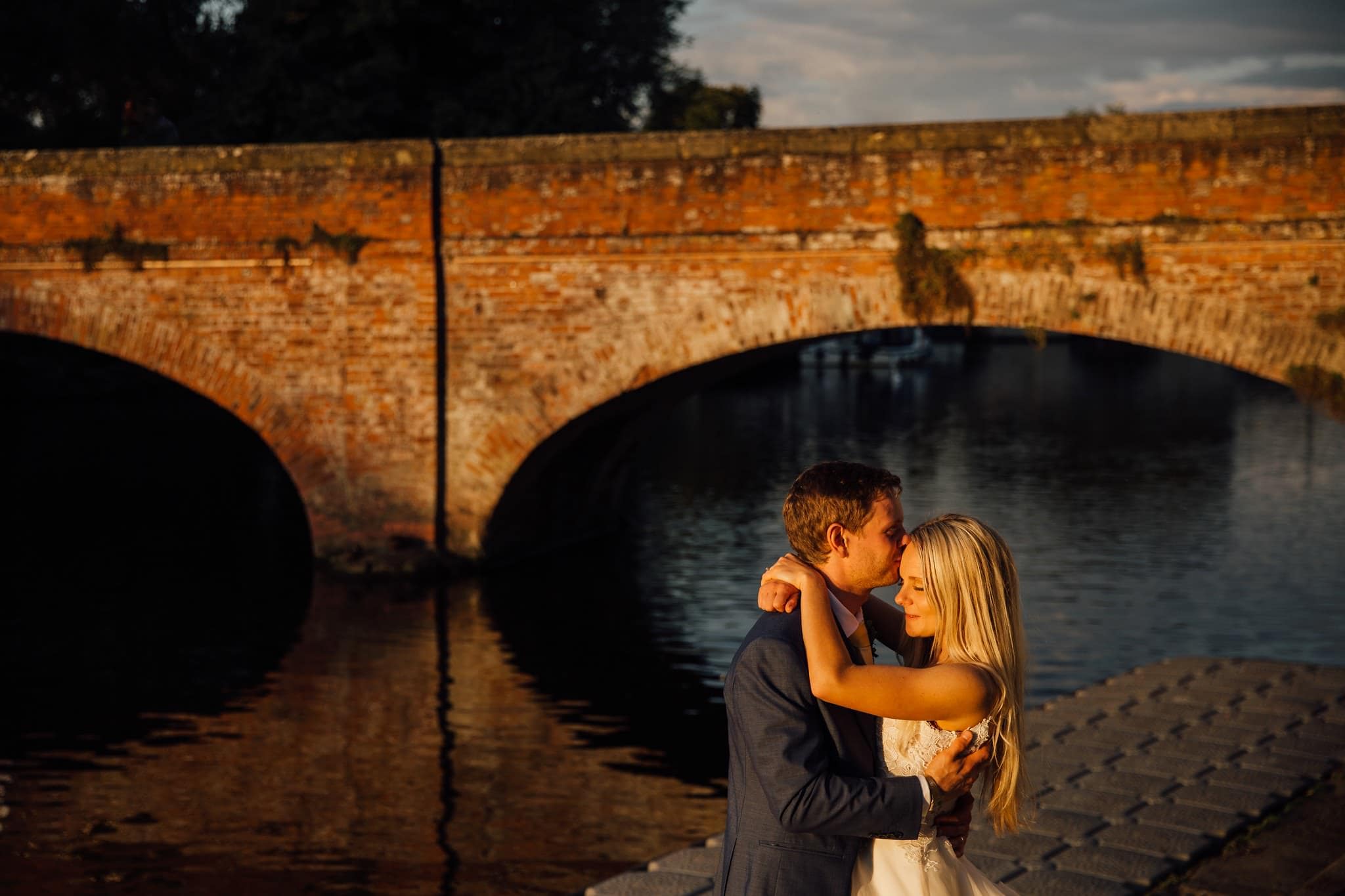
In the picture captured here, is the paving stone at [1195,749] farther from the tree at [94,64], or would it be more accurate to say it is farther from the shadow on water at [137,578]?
the tree at [94,64]

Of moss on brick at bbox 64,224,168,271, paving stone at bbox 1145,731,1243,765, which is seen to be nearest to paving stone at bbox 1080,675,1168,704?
paving stone at bbox 1145,731,1243,765

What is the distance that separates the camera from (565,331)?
1194cm

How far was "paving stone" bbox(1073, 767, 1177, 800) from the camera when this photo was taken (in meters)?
5.96

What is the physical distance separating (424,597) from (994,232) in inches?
209

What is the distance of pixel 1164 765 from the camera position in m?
6.35

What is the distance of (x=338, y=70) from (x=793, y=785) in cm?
1933

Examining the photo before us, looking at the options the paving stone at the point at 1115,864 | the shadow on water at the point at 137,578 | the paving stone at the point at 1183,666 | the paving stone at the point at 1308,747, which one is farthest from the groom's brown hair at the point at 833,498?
the shadow on water at the point at 137,578

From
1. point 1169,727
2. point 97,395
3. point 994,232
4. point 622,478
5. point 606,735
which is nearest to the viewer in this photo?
point 1169,727

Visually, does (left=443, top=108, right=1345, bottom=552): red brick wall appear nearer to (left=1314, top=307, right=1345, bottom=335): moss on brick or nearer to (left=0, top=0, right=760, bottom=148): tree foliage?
(left=1314, top=307, right=1345, bottom=335): moss on brick

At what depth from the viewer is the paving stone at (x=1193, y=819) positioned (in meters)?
5.49

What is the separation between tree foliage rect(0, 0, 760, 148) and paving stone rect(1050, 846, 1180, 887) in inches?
522

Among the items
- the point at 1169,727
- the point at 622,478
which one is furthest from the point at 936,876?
the point at 622,478

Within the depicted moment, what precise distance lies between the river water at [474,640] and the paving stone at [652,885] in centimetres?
88

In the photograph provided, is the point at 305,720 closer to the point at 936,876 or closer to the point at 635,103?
the point at 936,876
